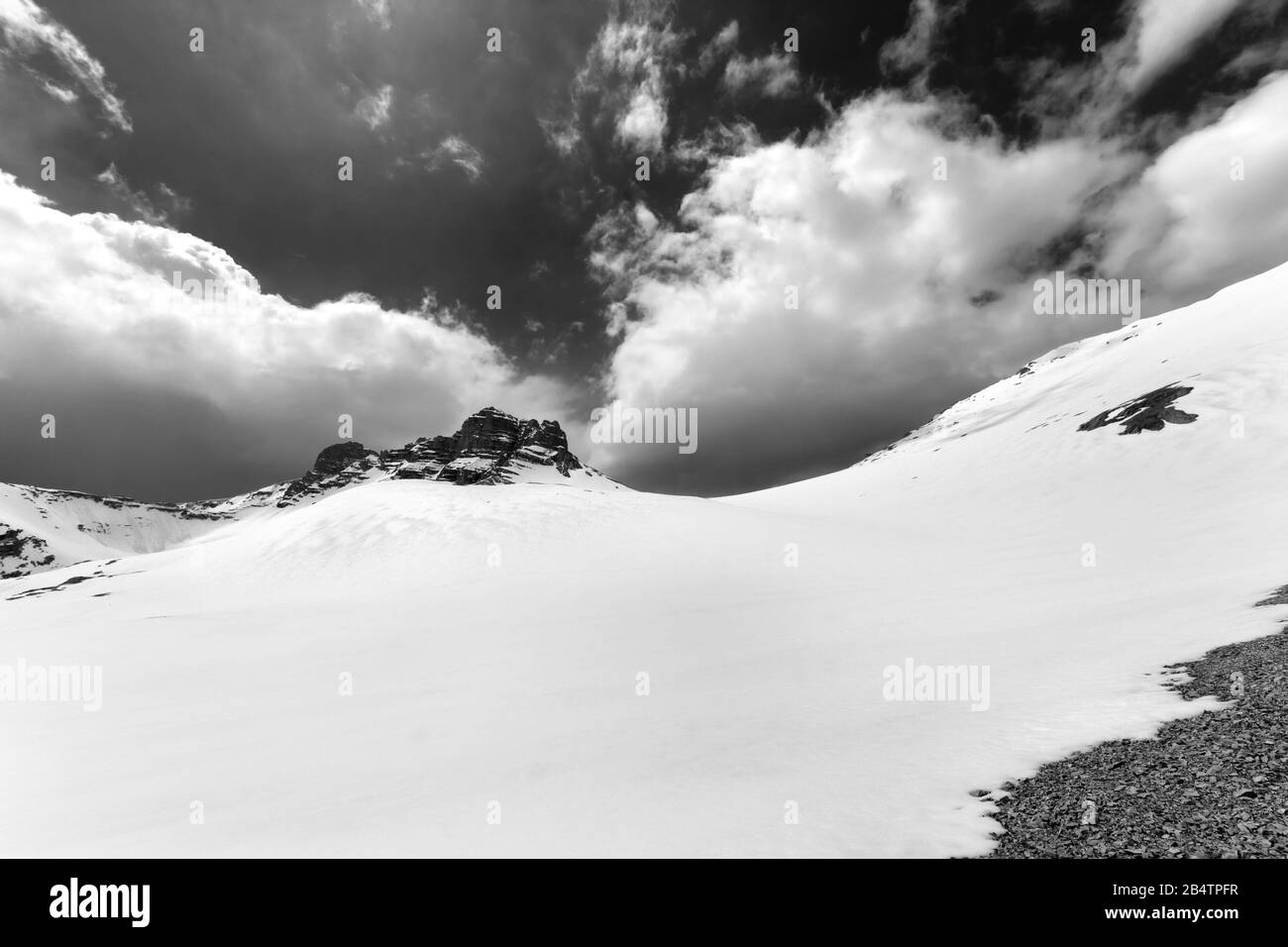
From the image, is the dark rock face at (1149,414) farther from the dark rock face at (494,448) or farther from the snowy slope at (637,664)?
the dark rock face at (494,448)

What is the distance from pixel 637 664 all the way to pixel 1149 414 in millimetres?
72527

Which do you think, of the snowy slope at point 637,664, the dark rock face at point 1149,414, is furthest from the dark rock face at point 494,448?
the dark rock face at point 1149,414

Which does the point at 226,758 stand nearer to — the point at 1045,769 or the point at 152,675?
the point at 152,675

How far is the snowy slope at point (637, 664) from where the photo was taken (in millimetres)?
10055

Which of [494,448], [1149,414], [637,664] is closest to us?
[637,664]

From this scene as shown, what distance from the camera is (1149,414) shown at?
193 feet

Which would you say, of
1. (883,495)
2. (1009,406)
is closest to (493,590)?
(883,495)

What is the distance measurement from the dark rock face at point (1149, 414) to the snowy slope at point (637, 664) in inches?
45.9

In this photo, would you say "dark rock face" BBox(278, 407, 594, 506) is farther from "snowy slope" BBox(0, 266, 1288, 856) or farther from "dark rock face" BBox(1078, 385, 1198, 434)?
"dark rock face" BBox(1078, 385, 1198, 434)

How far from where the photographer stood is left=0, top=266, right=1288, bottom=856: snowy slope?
396 inches

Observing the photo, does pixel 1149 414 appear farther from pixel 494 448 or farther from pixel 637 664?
pixel 494 448

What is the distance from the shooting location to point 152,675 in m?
23.8

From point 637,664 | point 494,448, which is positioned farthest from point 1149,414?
point 494,448
